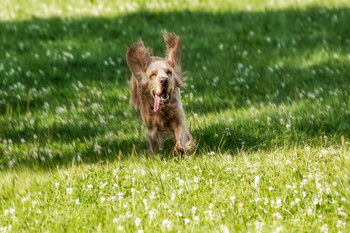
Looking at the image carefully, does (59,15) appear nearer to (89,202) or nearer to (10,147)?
(10,147)

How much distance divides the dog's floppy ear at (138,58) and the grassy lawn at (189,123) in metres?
0.94

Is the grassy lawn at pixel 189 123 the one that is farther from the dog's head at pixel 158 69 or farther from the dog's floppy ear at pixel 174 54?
the dog's floppy ear at pixel 174 54

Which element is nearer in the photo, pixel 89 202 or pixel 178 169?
pixel 89 202

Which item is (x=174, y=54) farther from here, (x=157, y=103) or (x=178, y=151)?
(x=178, y=151)

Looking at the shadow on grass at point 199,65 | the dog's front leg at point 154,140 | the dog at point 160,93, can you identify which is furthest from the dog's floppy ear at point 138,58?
the shadow on grass at point 199,65

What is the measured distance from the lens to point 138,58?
A: 21.5 feet

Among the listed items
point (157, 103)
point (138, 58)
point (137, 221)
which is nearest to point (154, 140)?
point (157, 103)

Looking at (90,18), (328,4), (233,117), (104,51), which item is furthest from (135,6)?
(233,117)

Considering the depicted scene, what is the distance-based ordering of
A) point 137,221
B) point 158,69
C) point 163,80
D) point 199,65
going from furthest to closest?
point 199,65, point 158,69, point 163,80, point 137,221

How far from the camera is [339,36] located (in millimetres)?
12578

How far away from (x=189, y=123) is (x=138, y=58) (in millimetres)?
1526

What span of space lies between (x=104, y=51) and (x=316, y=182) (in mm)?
7395

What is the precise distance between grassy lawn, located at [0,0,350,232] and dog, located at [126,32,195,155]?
239 mm

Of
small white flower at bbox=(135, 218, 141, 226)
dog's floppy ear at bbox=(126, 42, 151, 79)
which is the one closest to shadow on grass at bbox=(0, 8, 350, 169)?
dog's floppy ear at bbox=(126, 42, 151, 79)
